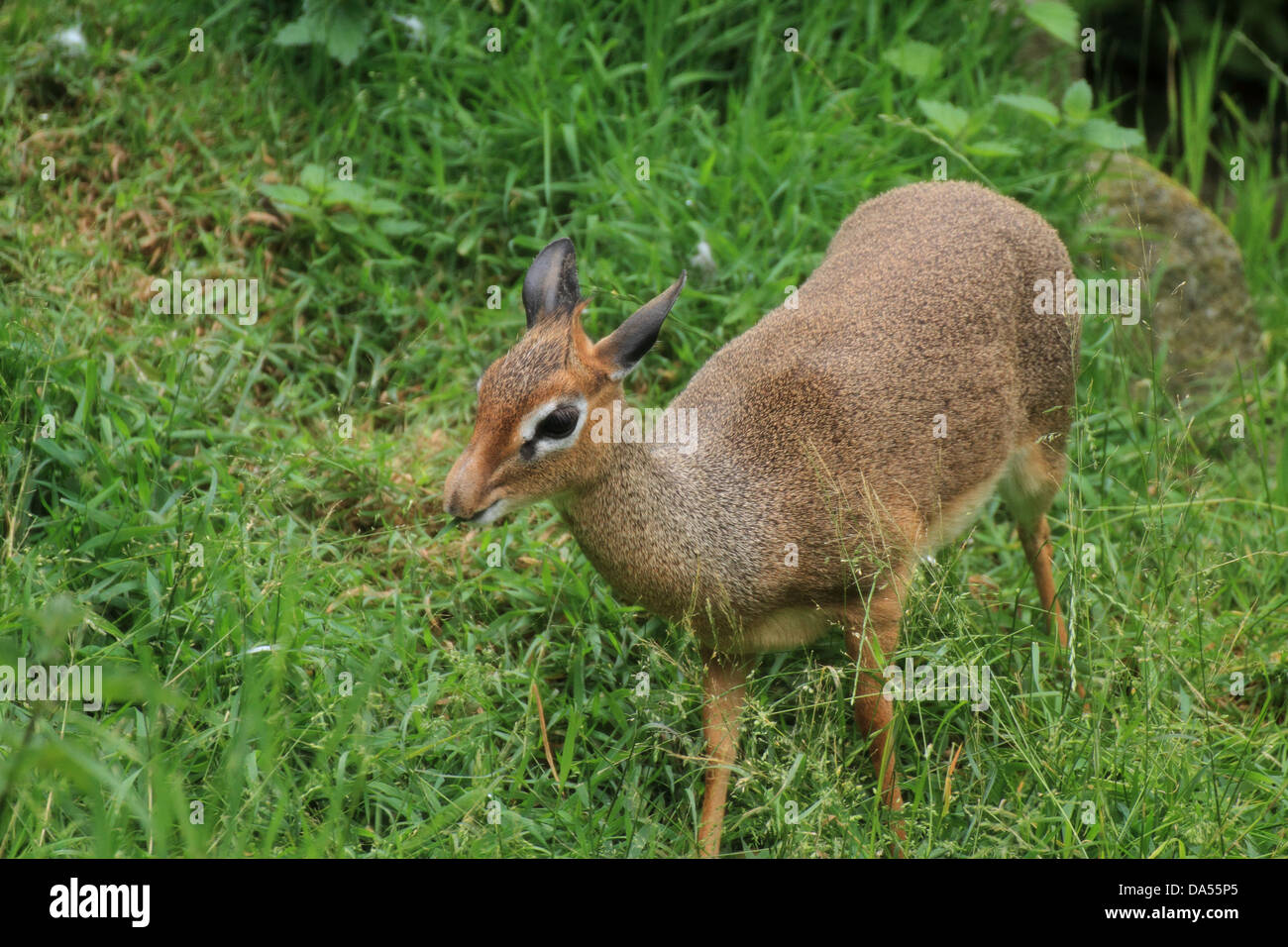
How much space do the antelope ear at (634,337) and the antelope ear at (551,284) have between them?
7.2 inches

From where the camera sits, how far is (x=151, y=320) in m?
5.02

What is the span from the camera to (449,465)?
489cm

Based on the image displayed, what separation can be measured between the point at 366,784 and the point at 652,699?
97 centimetres

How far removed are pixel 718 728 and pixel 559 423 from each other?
105cm

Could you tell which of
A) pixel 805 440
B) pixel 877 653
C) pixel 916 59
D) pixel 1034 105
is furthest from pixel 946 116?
pixel 877 653

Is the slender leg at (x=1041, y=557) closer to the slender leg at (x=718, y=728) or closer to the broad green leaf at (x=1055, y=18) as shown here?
the slender leg at (x=718, y=728)

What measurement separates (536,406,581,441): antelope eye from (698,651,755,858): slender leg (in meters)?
0.85

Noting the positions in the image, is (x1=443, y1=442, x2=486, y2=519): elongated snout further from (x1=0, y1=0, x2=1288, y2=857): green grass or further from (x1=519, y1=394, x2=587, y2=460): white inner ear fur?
(x1=0, y1=0, x2=1288, y2=857): green grass

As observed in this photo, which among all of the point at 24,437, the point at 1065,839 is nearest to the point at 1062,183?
the point at 1065,839

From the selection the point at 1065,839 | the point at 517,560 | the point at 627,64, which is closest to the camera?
the point at 1065,839

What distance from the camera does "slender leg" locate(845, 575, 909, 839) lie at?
3.70 meters

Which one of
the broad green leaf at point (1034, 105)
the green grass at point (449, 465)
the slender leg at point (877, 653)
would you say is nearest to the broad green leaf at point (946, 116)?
the green grass at point (449, 465)
